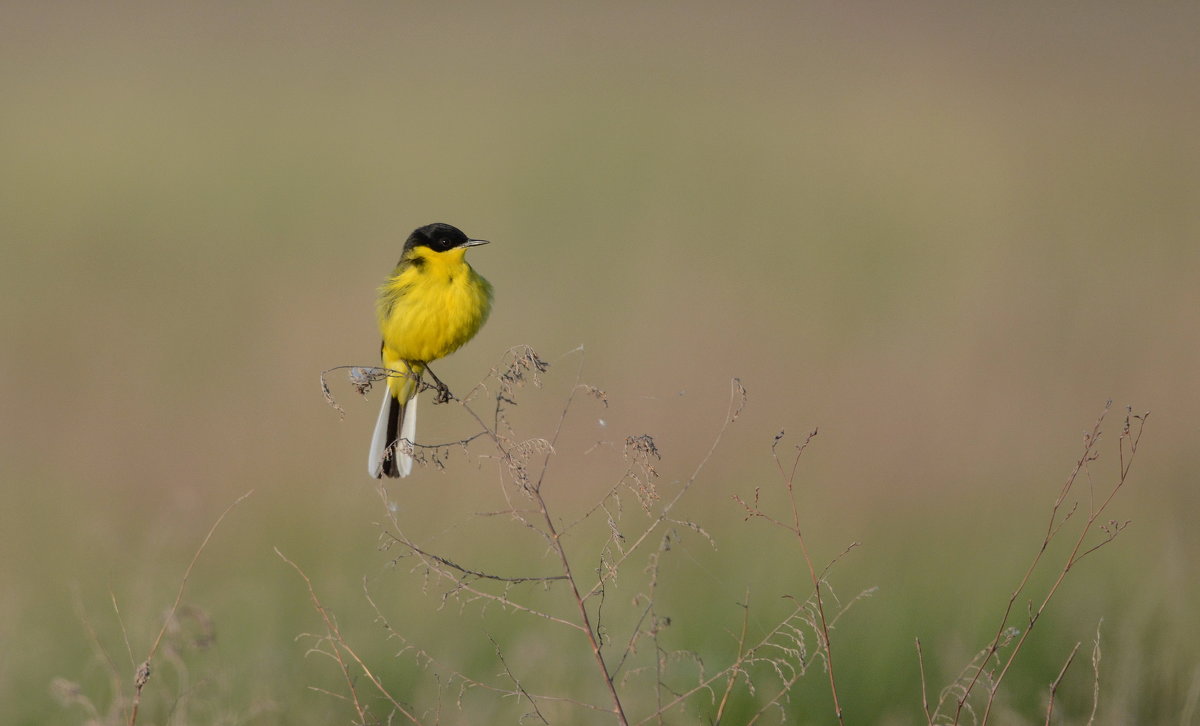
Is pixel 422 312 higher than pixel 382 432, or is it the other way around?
pixel 422 312

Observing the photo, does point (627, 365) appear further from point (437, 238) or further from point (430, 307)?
point (430, 307)

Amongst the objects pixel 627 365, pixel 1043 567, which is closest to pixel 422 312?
pixel 1043 567

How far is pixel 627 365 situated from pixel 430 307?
191 inches

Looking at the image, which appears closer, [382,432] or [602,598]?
[602,598]

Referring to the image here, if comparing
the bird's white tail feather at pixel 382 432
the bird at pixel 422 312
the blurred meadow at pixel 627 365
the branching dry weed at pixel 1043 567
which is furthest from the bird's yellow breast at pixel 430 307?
the branching dry weed at pixel 1043 567

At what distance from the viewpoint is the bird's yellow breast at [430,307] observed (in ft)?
16.5

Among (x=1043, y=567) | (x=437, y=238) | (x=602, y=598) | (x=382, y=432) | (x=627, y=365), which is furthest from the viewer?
(x=627, y=365)

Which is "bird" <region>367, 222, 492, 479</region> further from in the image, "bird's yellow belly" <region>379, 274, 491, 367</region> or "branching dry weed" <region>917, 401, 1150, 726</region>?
"branching dry weed" <region>917, 401, 1150, 726</region>

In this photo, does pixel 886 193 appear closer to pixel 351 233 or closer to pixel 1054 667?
pixel 351 233

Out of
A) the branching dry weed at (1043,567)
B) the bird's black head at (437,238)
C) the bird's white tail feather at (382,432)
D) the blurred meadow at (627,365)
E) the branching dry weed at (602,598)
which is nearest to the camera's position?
the branching dry weed at (602,598)

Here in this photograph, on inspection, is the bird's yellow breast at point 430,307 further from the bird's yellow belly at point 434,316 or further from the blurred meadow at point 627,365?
the blurred meadow at point 627,365

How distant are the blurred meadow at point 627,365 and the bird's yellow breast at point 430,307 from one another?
0.64 m

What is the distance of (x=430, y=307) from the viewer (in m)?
5.04

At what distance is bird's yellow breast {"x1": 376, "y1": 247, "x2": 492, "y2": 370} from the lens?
502 cm
